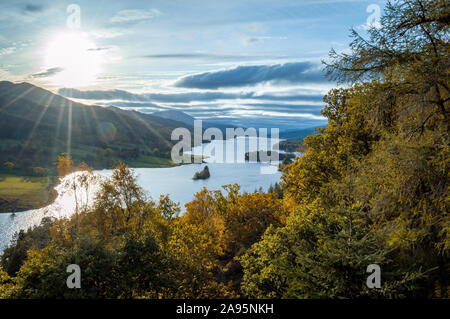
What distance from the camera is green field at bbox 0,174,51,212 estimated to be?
8575 cm

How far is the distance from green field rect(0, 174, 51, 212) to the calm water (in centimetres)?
454

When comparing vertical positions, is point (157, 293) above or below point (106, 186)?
below

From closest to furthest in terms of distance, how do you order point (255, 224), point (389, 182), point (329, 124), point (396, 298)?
point (396, 298), point (389, 182), point (329, 124), point (255, 224)

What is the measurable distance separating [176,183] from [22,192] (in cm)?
5159

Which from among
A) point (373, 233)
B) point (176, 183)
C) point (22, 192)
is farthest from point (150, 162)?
point (373, 233)

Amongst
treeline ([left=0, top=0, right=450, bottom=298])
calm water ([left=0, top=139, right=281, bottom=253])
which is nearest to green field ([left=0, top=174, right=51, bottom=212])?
calm water ([left=0, top=139, right=281, bottom=253])

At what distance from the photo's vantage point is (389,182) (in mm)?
7594

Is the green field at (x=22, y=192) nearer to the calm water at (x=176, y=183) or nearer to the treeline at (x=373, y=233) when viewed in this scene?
the calm water at (x=176, y=183)

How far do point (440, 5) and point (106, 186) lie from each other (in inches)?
866

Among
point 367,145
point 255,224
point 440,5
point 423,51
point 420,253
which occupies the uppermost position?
point 440,5

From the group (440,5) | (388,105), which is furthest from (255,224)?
(440,5)
